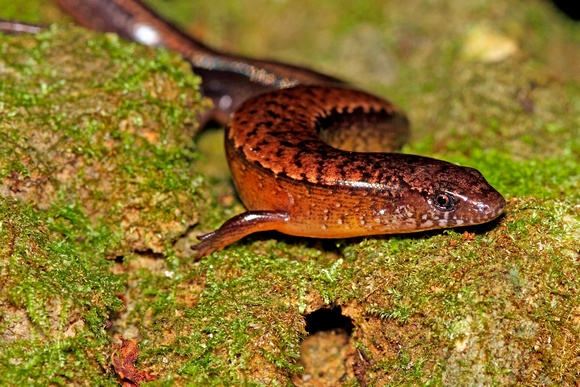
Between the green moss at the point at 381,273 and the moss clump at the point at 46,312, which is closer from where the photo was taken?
the moss clump at the point at 46,312

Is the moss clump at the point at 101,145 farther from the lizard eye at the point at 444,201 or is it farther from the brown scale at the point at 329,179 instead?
the lizard eye at the point at 444,201

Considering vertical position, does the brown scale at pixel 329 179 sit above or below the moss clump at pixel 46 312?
above

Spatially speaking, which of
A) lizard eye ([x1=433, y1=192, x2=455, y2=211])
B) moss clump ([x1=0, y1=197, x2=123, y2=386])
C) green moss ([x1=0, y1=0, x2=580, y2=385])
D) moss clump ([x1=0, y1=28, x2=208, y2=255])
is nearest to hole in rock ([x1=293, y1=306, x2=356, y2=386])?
green moss ([x1=0, y1=0, x2=580, y2=385])

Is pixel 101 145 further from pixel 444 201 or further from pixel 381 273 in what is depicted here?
pixel 444 201

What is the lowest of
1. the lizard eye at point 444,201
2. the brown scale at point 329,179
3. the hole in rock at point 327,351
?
the hole in rock at point 327,351

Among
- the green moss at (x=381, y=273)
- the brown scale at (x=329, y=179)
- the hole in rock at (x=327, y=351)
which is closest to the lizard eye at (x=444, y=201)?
the brown scale at (x=329, y=179)

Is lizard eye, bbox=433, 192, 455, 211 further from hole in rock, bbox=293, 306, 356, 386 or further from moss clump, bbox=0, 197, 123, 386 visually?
moss clump, bbox=0, 197, 123, 386

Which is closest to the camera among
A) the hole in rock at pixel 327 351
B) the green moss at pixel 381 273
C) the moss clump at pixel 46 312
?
the moss clump at pixel 46 312

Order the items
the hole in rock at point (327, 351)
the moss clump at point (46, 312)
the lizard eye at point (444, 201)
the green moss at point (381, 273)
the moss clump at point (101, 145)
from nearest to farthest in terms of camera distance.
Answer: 1. the moss clump at point (46, 312)
2. the green moss at point (381, 273)
3. the lizard eye at point (444, 201)
4. the hole in rock at point (327, 351)
5. the moss clump at point (101, 145)
